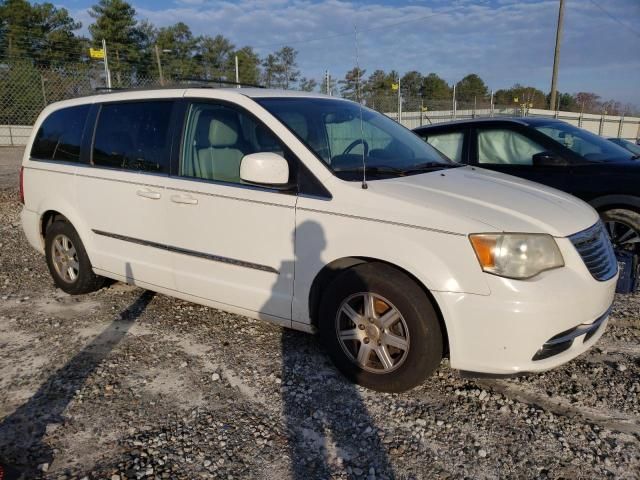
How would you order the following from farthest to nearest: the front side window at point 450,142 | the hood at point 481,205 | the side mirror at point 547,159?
the front side window at point 450,142 < the side mirror at point 547,159 < the hood at point 481,205

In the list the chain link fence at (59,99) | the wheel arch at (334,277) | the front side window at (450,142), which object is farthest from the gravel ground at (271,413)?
the chain link fence at (59,99)

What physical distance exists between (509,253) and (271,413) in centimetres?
156

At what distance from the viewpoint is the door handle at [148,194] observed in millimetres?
3750

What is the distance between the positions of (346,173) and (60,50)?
20049mm

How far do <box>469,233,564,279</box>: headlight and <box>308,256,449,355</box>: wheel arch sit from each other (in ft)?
1.17

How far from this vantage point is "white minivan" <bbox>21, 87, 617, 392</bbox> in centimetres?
263

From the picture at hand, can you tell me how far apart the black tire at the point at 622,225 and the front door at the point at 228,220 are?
11.6ft

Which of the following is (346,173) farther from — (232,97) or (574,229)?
(574,229)

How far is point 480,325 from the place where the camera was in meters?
2.62

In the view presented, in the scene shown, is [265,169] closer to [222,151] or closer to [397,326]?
[222,151]

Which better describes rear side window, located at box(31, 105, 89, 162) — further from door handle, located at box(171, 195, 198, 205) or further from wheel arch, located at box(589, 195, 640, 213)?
wheel arch, located at box(589, 195, 640, 213)

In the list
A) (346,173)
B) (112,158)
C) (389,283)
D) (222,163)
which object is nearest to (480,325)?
(389,283)

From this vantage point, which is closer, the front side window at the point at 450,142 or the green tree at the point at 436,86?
the front side window at the point at 450,142

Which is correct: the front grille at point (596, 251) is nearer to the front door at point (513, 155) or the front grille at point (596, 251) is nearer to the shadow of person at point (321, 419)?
the shadow of person at point (321, 419)
